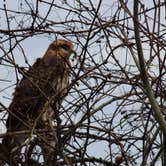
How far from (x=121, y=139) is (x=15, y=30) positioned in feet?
2.80

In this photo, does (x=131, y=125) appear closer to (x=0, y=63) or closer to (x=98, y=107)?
(x=98, y=107)

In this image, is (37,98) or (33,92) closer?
(37,98)

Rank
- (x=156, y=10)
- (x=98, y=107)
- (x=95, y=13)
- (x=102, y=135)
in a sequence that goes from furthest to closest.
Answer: (x=102, y=135) → (x=98, y=107) → (x=95, y=13) → (x=156, y=10)

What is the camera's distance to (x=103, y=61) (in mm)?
2697

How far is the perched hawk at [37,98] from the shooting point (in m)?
2.70

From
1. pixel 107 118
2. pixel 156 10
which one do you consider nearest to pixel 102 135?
pixel 107 118

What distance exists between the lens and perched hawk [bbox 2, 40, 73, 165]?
106 inches

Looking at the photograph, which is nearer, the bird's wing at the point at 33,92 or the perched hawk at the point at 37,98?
the perched hawk at the point at 37,98

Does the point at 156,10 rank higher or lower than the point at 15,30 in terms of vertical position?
lower

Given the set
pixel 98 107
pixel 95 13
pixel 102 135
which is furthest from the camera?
pixel 102 135

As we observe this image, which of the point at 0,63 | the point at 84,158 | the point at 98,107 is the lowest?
the point at 84,158

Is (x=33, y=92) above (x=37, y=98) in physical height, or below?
above

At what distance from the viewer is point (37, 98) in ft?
10.8

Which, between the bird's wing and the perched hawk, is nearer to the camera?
the perched hawk
